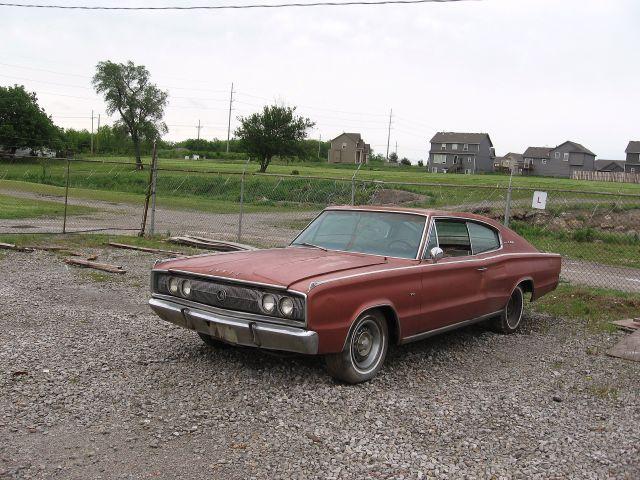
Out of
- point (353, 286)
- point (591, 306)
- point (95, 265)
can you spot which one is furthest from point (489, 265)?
point (95, 265)

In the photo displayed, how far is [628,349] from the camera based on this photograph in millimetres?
6477

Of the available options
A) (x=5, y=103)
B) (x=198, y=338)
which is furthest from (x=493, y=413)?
(x=5, y=103)

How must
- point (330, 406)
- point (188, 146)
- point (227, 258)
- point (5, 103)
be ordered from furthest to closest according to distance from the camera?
point (188, 146) < point (5, 103) < point (227, 258) < point (330, 406)

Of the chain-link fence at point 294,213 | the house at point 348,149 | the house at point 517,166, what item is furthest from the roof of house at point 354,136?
the chain-link fence at point 294,213

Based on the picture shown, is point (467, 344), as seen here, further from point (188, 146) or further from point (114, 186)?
point (188, 146)

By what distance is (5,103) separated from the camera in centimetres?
7262

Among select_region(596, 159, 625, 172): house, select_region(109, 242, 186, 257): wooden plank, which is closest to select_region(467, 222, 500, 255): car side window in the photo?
select_region(109, 242, 186, 257): wooden plank

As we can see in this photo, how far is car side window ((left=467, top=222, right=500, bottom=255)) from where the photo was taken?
6547 millimetres

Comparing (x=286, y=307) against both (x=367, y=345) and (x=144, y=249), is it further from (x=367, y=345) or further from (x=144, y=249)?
(x=144, y=249)

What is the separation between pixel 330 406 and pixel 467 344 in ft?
8.36

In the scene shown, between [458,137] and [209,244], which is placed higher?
[458,137]

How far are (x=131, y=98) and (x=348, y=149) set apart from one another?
128 ft

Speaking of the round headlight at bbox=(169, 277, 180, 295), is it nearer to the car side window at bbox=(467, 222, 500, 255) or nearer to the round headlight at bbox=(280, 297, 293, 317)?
the round headlight at bbox=(280, 297, 293, 317)

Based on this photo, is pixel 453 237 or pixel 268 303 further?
pixel 453 237
